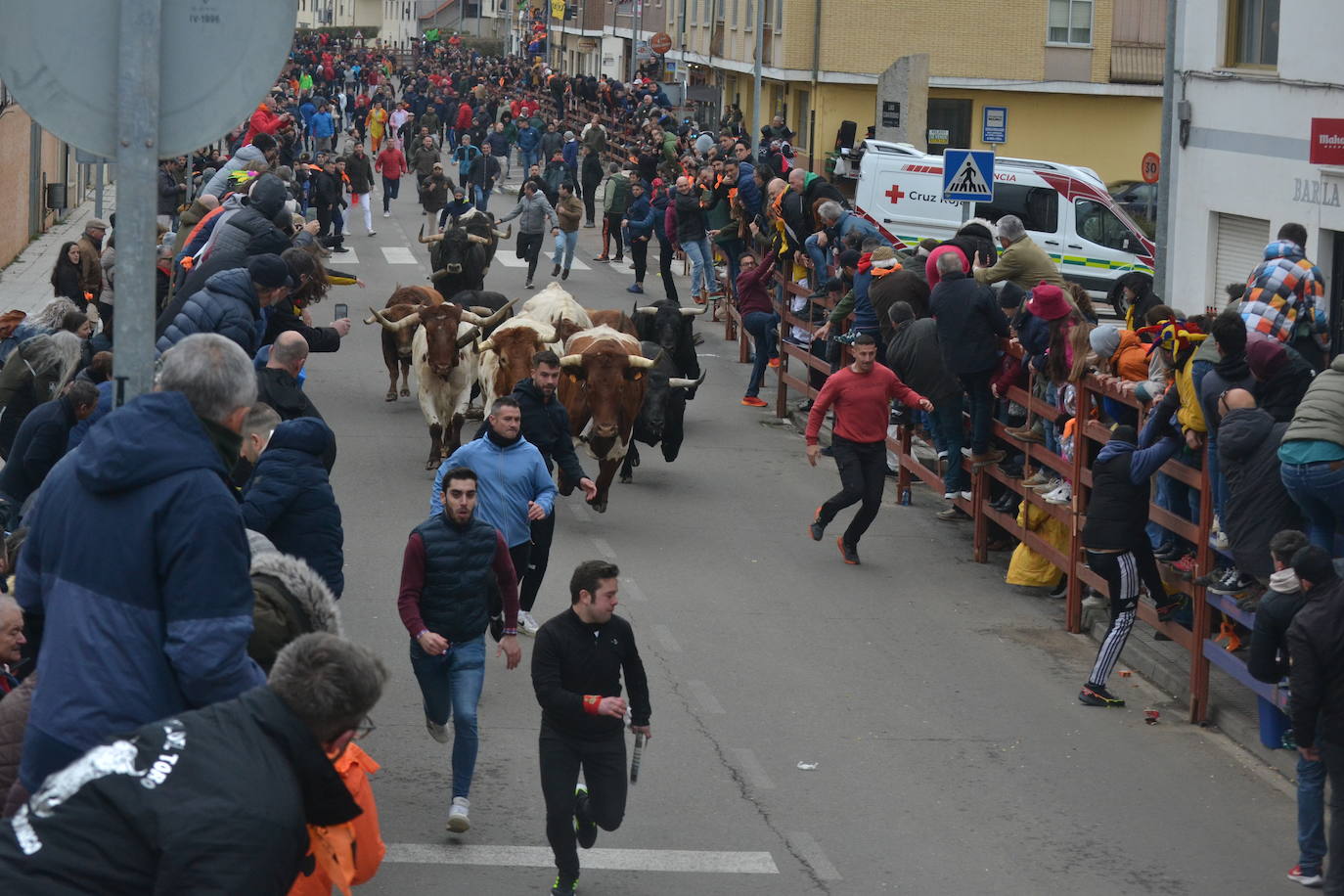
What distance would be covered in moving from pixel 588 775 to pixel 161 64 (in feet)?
14.7

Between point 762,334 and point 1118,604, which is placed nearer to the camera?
point 1118,604

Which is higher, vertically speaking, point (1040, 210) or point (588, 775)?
point (1040, 210)

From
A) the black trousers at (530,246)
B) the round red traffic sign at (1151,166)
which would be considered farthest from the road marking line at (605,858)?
the round red traffic sign at (1151,166)

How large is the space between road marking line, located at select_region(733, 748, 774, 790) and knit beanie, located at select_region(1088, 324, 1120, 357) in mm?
4154

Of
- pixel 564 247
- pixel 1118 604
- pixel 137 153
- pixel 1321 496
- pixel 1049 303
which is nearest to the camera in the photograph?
pixel 137 153

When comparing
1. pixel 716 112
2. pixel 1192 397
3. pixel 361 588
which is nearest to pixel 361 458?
pixel 361 588

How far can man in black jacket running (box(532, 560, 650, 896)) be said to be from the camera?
26.1ft

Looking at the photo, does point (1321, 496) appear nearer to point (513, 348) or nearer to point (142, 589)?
point (142, 589)

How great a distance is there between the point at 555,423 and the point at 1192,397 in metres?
4.40

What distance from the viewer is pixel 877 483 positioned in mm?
14641

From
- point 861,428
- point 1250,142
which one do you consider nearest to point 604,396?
point 861,428

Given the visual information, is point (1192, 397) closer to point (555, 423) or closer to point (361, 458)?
point (555, 423)

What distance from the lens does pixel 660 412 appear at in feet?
55.5

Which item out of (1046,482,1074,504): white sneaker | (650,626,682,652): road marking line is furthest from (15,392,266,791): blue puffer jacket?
(1046,482,1074,504): white sneaker
